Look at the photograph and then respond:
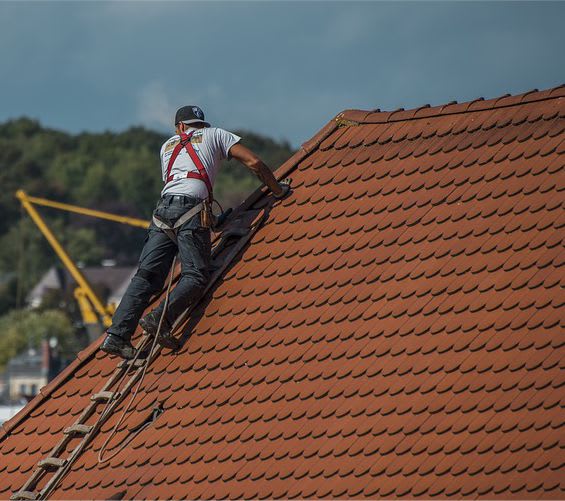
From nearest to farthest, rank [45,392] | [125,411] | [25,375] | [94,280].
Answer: [125,411] < [45,392] < [25,375] < [94,280]

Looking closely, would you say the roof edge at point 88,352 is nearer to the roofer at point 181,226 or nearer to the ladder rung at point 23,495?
the roofer at point 181,226

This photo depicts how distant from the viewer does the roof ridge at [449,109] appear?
10914 millimetres

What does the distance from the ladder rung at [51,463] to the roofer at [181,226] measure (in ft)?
3.45

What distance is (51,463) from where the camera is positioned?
34.0ft

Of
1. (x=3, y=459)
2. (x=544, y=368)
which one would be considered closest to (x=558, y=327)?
(x=544, y=368)

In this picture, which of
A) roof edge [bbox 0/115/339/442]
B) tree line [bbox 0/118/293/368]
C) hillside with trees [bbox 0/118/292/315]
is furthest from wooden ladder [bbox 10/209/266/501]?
tree line [bbox 0/118/293/368]

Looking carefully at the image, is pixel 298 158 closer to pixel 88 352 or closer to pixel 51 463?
pixel 88 352

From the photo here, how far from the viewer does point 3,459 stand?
35.5 feet

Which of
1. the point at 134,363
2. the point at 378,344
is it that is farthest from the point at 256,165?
the point at 378,344

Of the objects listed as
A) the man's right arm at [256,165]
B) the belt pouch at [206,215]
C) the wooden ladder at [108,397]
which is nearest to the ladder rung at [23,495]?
the wooden ladder at [108,397]

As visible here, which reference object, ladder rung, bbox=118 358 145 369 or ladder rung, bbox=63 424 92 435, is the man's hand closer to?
ladder rung, bbox=118 358 145 369

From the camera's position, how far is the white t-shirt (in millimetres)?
11266

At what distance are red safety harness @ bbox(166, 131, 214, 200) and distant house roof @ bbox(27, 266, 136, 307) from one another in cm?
11018

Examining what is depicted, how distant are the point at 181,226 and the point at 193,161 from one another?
23.6 inches
